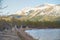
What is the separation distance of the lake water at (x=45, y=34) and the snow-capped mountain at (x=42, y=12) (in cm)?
16

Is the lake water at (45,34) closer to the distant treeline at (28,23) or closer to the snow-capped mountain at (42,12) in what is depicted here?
the distant treeline at (28,23)

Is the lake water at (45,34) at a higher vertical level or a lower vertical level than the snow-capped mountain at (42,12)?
lower

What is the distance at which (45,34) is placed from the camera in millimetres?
1582

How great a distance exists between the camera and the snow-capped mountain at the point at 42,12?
1.62 metres

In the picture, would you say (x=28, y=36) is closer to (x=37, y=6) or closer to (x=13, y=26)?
(x=13, y=26)

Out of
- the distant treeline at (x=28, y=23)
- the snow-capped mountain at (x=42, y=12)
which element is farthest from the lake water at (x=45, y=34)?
the snow-capped mountain at (x=42, y=12)

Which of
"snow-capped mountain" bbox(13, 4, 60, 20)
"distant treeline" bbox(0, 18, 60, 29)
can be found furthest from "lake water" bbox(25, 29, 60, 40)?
"snow-capped mountain" bbox(13, 4, 60, 20)

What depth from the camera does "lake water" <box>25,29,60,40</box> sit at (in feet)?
5.16

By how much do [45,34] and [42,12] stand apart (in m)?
0.28

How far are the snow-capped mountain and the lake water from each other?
161 mm

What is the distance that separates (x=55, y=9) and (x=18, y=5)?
1.54 ft

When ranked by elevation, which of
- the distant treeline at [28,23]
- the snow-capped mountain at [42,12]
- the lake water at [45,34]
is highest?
the snow-capped mountain at [42,12]

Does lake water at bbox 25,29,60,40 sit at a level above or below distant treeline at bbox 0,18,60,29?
below

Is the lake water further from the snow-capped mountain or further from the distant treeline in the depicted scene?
the snow-capped mountain
